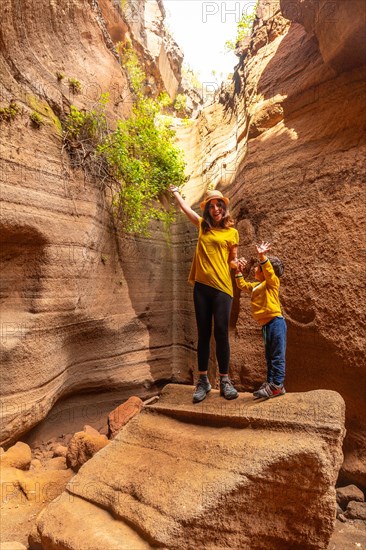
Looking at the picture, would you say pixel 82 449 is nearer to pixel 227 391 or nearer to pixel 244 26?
pixel 227 391

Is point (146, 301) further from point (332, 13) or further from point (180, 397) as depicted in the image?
point (332, 13)

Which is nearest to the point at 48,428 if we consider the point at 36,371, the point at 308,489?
the point at 36,371

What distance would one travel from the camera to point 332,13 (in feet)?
13.9

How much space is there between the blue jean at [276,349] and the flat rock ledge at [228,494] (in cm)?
34

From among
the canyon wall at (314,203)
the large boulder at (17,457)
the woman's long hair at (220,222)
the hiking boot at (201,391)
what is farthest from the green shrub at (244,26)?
the large boulder at (17,457)

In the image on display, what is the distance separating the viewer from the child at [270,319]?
3270 mm

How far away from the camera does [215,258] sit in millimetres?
3559

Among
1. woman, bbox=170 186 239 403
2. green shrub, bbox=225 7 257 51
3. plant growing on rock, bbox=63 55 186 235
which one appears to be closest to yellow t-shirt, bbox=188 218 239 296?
woman, bbox=170 186 239 403

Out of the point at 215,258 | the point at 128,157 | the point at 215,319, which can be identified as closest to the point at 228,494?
the point at 215,319

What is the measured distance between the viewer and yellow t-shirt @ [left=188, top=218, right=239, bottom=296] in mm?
3510

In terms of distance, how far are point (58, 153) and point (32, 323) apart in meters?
2.59

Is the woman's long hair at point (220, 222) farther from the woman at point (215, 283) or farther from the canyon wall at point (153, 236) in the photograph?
the canyon wall at point (153, 236)

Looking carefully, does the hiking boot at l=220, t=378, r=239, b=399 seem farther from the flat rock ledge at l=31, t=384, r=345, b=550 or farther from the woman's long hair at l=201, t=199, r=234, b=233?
the woman's long hair at l=201, t=199, r=234, b=233

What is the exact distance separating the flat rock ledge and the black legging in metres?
0.69
